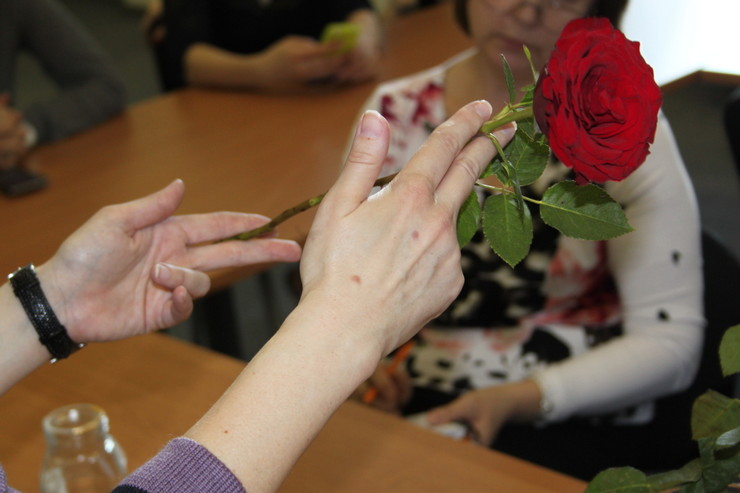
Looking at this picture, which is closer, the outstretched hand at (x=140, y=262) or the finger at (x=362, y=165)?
the finger at (x=362, y=165)

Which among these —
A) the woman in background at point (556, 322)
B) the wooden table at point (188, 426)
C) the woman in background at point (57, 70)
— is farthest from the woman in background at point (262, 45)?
the wooden table at point (188, 426)

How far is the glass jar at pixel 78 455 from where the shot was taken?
0.81m

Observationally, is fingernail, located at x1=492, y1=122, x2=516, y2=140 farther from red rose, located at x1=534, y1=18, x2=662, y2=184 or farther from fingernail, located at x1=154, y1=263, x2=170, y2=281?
fingernail, located at x1=154, y1=263, x2=170, y2=281

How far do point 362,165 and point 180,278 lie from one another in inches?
11.7

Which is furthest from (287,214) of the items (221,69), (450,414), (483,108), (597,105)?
(221,69)

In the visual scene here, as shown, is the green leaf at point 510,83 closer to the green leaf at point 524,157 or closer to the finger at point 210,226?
the green leaf at point 524,157

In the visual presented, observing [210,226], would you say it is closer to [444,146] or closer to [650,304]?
[444,146]

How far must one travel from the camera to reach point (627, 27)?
2.63 ft

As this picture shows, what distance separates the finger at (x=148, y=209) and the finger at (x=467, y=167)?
0.35 metres

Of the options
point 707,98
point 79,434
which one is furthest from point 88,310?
point 707,98

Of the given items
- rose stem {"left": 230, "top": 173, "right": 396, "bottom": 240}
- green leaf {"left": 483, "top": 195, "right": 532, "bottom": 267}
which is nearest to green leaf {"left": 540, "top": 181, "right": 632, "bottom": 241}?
green leaf {"left": 483, "top": 195, "right": 532, "bottom": 267}

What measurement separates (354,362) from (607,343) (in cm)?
75

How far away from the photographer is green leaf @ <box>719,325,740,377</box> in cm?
58

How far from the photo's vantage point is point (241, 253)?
2.73 feet
